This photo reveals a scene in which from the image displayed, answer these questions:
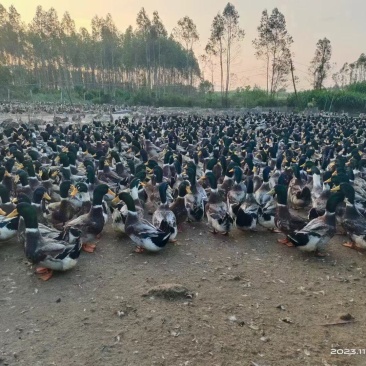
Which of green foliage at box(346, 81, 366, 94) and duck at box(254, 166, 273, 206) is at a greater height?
green foliage at box(346, 81, 366, 94)

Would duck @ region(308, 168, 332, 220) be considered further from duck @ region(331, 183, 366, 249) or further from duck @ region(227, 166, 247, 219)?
duck @ region(227, 166, 247, 219)

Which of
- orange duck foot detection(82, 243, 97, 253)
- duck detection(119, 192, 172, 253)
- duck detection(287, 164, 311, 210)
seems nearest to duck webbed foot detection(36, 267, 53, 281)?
Answer: orange duck foot detection(82, 243, 97, 253)

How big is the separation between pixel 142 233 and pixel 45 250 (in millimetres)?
1850

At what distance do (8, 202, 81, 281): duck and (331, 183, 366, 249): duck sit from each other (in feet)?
18.3

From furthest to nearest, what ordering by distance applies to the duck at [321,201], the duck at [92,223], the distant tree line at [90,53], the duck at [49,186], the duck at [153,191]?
the distant tree line at [90,53], the duck at [49,186], the duck at [153,191], the duck at [321,201], the duck at [92,223]

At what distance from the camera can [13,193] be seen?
1090 cm

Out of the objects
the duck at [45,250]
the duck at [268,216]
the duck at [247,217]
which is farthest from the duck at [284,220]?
the duck at [45,250]

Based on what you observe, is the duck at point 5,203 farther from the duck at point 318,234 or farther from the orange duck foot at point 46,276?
the duck at point 318,234

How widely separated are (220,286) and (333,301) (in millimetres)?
1814

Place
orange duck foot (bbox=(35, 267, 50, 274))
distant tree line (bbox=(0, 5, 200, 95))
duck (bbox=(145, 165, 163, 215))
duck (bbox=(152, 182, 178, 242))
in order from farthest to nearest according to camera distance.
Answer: distant tree line (bbox=(0, 5, 200, 95)) < duck (bbox=(145, 165, 163, 215)) < duck (bbox=(152, 182, 178, 242)) < orange duck foot (bbox=(35, 267, 50, 274))

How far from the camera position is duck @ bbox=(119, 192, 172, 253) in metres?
7.57

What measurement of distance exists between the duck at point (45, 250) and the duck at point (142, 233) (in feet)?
3.89

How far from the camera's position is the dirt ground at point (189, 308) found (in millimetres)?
4875

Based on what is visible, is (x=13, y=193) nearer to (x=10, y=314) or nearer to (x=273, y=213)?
(x=10, y=314)
